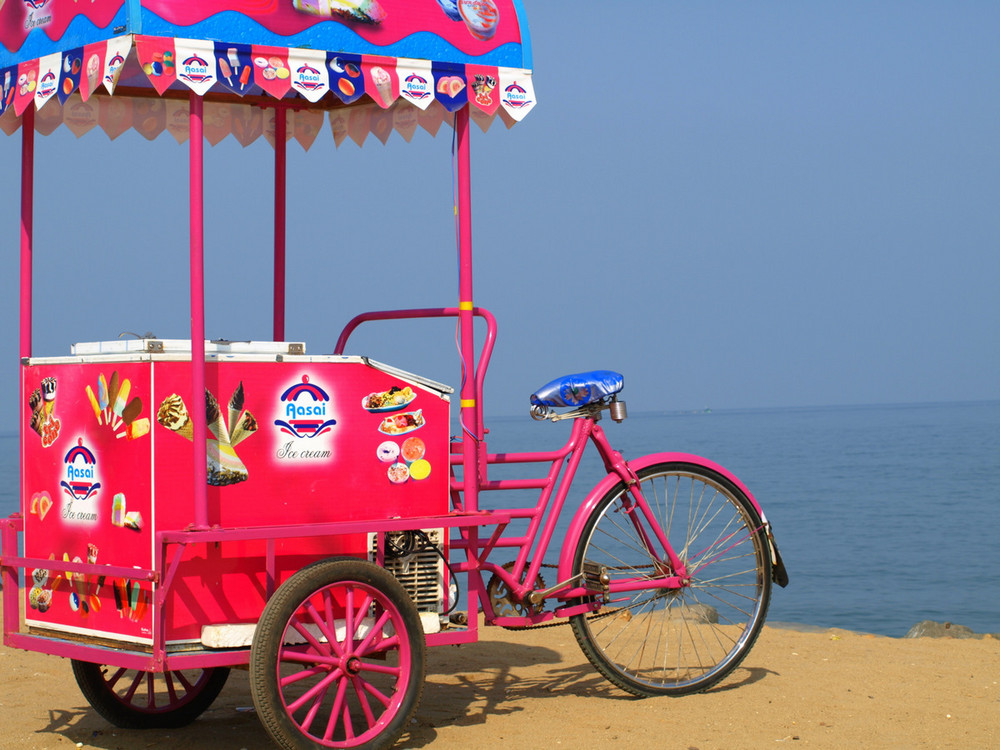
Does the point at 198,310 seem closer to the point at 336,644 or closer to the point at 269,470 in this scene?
the point at 269,470

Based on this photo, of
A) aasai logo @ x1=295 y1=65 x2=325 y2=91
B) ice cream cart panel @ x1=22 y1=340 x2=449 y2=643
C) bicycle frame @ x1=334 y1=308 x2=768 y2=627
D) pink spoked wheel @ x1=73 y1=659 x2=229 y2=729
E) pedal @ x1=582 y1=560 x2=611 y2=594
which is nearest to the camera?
ice cream cart panel @ x1=22 y1=340 x2=449 y2=643

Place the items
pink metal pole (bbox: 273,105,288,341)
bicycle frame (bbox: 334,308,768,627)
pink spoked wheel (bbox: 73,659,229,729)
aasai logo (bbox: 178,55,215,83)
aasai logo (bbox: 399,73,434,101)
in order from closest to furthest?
1. aasai logo (bbox: 178,55,215,83)
2. aasai logo (bbox: 399,73,434,101)
3. bicycle frame (bbox: 334,308,768,627)
4. pink spoked wheel (bbox: 73,659,229,729)
5. pink metal pole (bbox: 273,105,288,341)

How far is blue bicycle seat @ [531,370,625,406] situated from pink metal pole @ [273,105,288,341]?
130cm

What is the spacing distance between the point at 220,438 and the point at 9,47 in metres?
1.73

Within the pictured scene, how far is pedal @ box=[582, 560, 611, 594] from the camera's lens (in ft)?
17.7

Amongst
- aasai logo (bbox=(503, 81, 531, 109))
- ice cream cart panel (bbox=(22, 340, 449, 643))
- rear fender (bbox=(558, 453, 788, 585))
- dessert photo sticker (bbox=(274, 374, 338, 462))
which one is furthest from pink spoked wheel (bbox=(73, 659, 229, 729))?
aasai logo (bbox=(503, 81, 531, 109))

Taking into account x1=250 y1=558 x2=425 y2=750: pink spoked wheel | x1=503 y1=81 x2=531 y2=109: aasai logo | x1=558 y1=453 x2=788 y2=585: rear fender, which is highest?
x1=503 y1=81 x2=531 y2=109: aasai logo

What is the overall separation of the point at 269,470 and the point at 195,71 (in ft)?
4.55

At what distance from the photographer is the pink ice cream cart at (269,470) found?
4410 millimetres

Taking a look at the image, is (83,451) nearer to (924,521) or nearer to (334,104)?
(334,104)

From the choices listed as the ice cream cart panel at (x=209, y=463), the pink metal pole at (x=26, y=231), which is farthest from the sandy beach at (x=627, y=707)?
the pink metal pole at (x=26, y=231)

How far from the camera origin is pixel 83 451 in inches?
186

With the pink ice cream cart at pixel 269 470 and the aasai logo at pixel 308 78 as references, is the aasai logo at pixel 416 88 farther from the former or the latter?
the aasai logo at pixel 308 78

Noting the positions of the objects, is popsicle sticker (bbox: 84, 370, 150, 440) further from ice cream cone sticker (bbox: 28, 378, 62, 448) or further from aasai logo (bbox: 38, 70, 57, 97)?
aasai logo (bbox: 38, 70, 57, 97)
